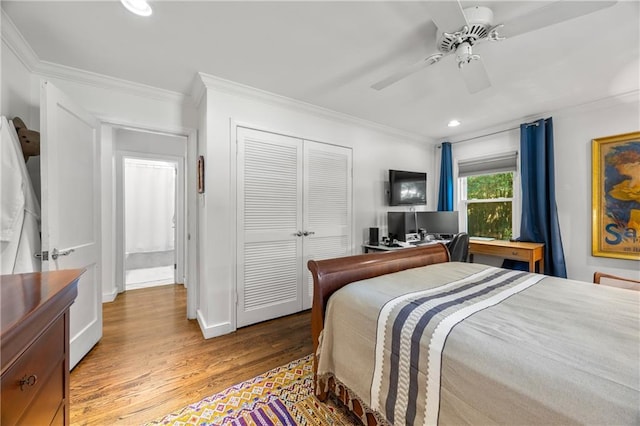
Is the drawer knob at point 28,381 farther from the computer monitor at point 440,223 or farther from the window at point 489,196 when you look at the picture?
the window at point 489,196

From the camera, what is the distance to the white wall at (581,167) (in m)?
2.69

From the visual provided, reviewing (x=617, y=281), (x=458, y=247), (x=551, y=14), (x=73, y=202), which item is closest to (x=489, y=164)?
(x=458, y=247)

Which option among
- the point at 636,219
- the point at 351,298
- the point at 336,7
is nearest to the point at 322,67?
the point at 336,7

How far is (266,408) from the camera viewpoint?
4.96 ft

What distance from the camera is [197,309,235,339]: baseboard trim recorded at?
2.33 meters

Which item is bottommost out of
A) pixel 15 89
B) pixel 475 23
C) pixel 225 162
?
pixel 225 162

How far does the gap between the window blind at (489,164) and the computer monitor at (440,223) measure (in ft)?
2.59

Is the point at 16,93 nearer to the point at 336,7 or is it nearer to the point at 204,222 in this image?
the point at 204,222

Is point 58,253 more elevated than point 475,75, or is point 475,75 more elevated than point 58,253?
point 475,75

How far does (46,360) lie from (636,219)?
4.50m

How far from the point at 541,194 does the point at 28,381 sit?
4291 mm

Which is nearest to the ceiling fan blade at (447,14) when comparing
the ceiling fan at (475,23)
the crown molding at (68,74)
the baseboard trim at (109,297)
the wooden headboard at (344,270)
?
the ceiling fan at (475,23)

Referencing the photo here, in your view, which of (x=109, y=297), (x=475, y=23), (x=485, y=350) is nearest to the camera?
(x=485, y=350)

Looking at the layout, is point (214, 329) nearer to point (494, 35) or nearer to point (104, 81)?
point (104, 81)
